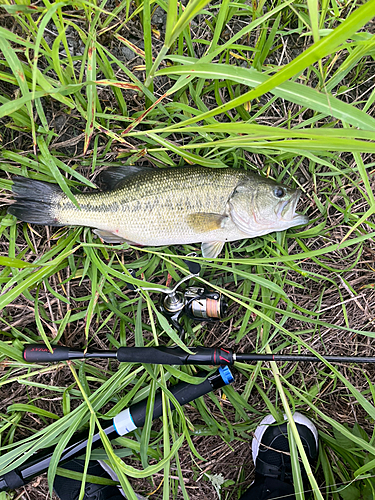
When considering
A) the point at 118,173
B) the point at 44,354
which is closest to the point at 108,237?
the point at 118,173

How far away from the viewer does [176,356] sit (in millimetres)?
2236

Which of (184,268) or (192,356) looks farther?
(184,268)

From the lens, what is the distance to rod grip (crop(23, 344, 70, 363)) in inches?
94.1

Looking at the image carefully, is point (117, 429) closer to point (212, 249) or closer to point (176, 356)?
point (176, 356)

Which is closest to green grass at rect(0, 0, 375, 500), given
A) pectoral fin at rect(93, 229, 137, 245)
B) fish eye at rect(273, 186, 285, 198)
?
pectoral fin at rect(93, 229, 137, 245)

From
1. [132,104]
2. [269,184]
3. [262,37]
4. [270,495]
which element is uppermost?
[262,37]

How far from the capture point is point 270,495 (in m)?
2.80

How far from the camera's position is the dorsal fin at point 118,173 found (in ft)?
8.13

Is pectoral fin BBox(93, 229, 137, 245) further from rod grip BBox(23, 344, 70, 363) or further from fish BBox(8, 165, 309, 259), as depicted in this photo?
rod grip BBox(23, 344, 70, 363)

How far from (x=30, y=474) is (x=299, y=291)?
2.58 m

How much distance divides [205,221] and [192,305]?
646 mm

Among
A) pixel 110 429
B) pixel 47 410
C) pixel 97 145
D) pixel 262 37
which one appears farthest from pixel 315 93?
pixel 47 410

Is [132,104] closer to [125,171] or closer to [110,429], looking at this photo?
[125,171]

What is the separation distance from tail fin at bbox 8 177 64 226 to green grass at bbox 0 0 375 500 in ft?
0.38
